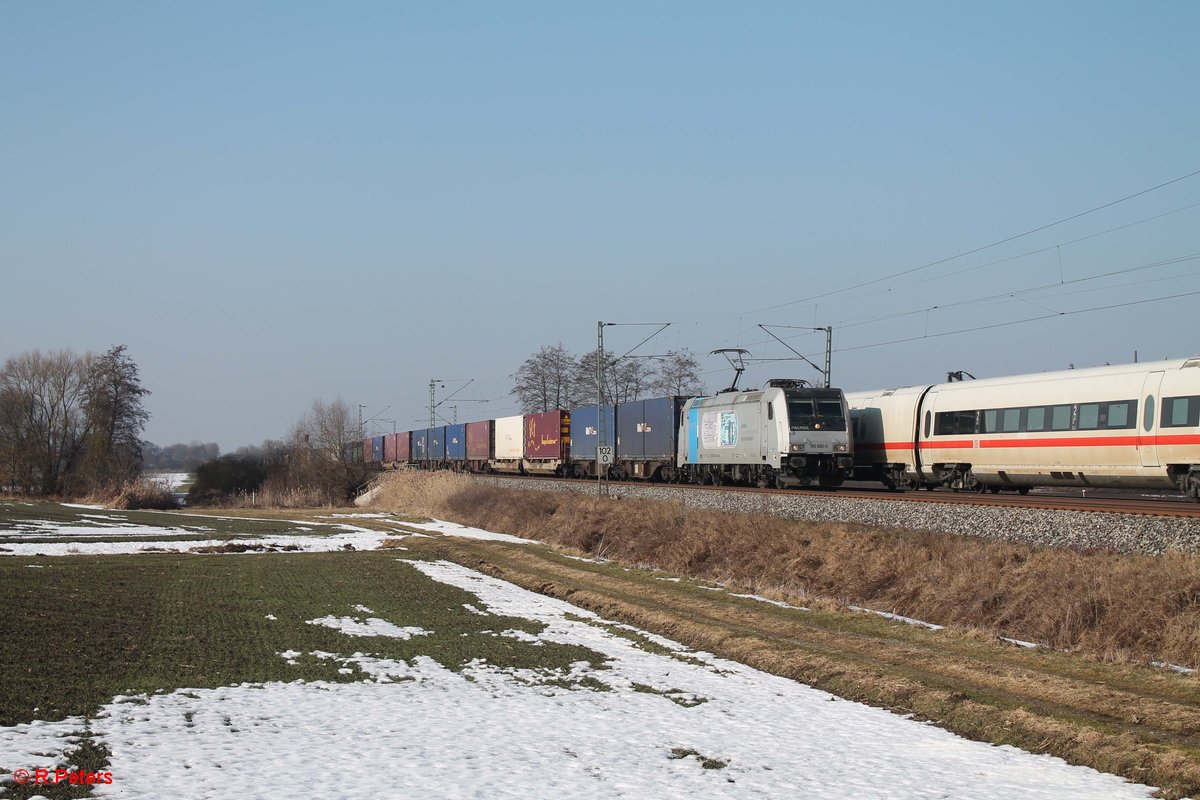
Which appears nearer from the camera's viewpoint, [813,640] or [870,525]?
[813,640]

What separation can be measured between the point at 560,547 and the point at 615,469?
23657mm

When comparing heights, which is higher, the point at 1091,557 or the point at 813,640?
the point at 1091,557

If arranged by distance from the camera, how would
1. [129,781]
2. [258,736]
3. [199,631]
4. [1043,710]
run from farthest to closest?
[199,631] → [1043,710] → [258,736] → [129,781]

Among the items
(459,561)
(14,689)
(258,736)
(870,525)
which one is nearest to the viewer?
(258,736)

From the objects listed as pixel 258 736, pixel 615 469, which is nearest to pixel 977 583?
pixel 258 736

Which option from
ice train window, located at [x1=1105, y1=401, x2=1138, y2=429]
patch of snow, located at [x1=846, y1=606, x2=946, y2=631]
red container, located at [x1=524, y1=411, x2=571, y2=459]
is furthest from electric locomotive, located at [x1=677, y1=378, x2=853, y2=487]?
red container, located at [x1=524, y1=411, x2=571, y2=459]

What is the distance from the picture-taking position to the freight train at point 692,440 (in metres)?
33.6

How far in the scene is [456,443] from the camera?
2975 inches

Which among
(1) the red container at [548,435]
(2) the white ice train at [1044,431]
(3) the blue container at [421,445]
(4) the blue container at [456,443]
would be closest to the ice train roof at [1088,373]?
(2) the white ice train at [1044,431]

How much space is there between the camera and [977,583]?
16312 millimetres

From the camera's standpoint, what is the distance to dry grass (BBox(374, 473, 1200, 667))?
13.4 m

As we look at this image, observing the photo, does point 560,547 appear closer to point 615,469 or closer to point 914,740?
point 914,740

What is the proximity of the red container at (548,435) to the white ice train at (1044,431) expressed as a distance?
21.2 m

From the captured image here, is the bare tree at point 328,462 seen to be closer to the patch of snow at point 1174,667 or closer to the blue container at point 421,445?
the blue container at point 421,445
